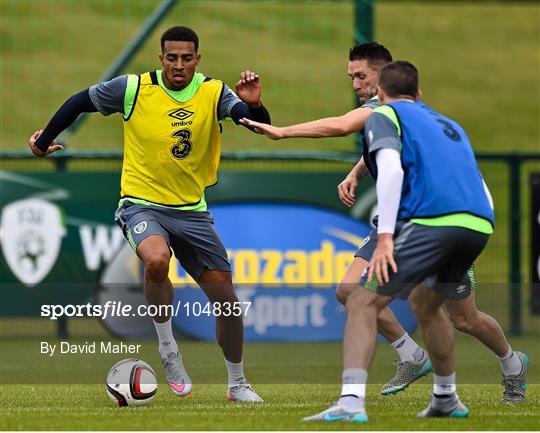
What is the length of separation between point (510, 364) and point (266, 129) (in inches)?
92.9

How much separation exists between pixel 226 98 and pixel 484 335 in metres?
2.36

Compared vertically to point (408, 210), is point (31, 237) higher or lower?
lower

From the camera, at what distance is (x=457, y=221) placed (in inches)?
319

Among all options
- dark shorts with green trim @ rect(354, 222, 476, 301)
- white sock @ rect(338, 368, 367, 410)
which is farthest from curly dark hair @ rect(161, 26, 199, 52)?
white sock @ rect(338, 368, 367, 410)

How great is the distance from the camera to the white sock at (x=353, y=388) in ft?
26.2

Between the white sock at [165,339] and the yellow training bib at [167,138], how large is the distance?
2.74ft

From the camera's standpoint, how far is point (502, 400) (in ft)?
31.9

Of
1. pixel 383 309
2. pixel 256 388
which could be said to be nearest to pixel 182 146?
pixel 383 309

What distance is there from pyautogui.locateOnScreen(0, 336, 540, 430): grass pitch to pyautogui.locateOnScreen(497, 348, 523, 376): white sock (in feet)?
0.80

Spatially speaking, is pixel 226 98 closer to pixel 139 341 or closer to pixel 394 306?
pixel 139 341

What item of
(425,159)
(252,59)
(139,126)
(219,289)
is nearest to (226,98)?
(139,126)

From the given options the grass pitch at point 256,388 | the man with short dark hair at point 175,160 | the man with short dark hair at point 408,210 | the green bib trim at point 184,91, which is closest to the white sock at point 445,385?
the grass pitch at point 256,388

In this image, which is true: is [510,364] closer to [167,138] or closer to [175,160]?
[175,160]

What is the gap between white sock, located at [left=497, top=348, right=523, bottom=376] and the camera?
952cm
